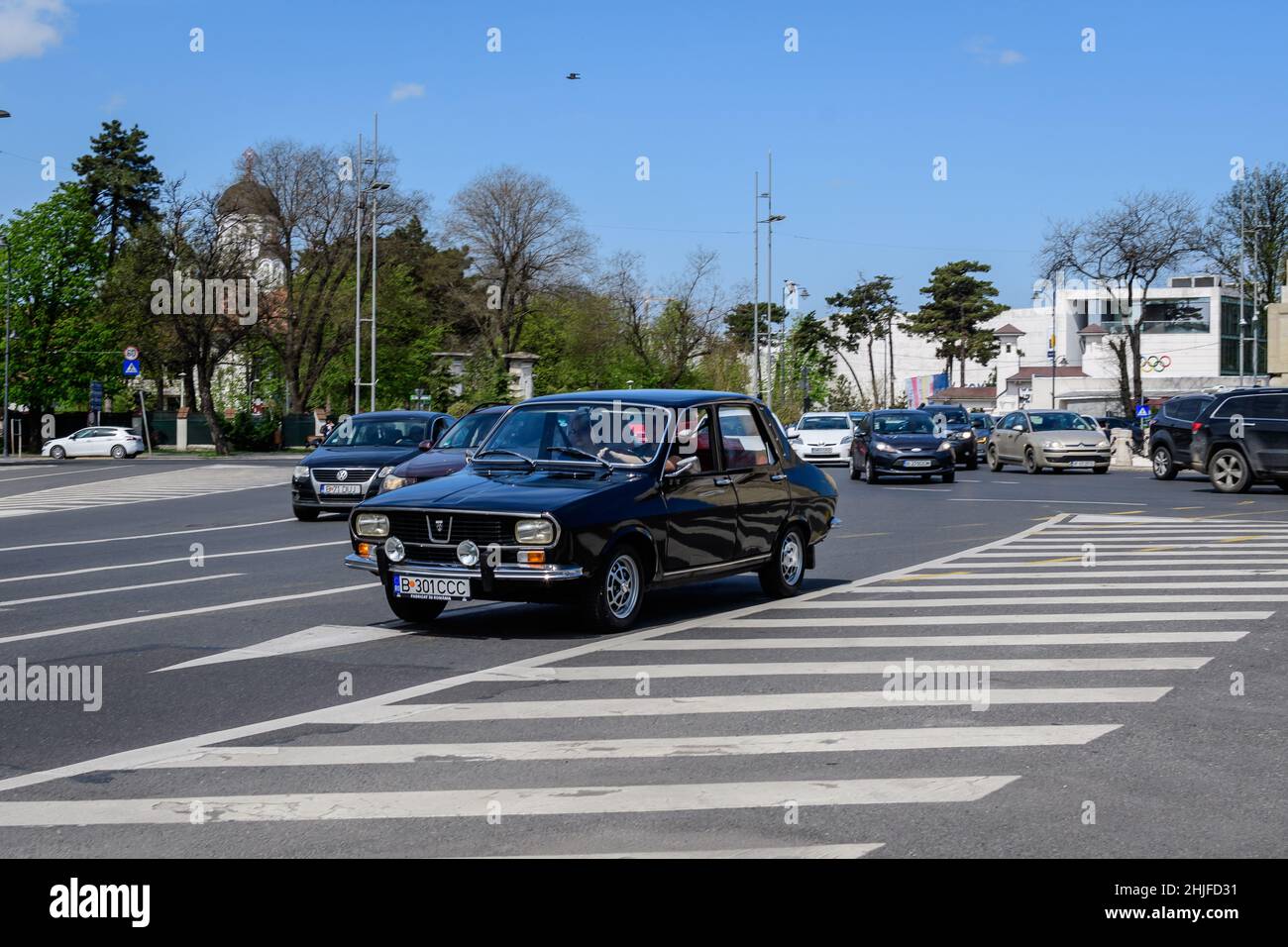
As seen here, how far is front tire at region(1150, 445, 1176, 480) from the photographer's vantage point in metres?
34.4

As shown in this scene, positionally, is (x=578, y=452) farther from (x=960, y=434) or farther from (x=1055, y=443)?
A: (x=960, y=434)

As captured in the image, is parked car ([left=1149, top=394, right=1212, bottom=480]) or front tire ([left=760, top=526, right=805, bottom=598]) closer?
front tire ([left=760, top=526, right=805, bottom=598])

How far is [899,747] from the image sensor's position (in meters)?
6.74

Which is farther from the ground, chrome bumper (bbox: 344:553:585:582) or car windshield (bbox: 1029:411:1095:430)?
car windshield (bbox: 1029:411:1095:430)

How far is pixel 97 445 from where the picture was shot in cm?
6550

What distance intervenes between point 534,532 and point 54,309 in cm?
7062

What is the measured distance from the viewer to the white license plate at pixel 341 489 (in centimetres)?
2183

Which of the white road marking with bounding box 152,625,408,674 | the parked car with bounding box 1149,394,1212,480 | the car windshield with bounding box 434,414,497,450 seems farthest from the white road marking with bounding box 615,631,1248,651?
the parked car with bounding box 1149,394,1212,480

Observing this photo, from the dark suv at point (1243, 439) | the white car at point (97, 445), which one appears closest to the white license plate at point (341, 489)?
the dark suv at point (1243, 439)

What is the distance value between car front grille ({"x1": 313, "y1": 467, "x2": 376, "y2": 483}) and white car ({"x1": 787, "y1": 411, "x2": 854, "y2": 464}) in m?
23.0

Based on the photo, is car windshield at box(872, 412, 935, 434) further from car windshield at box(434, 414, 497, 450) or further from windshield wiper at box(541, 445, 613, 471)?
windshield wiper at box(541, 445, 613, 471)

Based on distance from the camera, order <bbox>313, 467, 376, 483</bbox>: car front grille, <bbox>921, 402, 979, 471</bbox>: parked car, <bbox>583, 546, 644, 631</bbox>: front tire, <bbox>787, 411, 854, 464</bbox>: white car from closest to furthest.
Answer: <bbox>583, 546, 644, 631</bbox>: front tire, <bbox>313, 467, 376, 483</bbox>: car front grille, <bbox>787, 411, 854, 464</bbox>: white car, <bbox>921, 402, 979, 471</bbox>: parked car

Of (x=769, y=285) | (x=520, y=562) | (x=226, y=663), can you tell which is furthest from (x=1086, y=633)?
(x=769, y=285)
